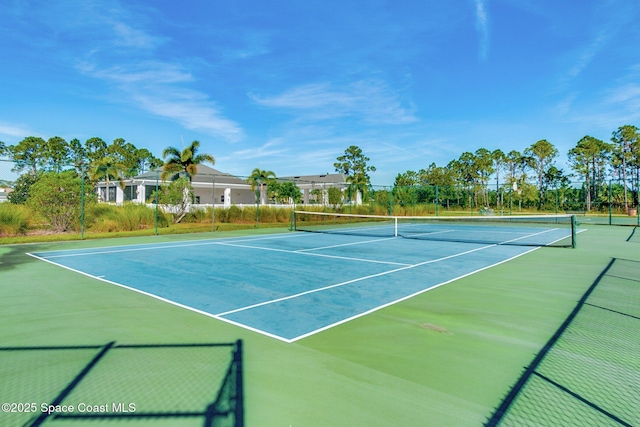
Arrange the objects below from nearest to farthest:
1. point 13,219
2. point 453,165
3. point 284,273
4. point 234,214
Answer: point 284,273 < point 13,219 < point 234,214 < point 453,165

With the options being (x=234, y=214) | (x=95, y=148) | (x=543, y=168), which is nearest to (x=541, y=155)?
(x=543, y=168)

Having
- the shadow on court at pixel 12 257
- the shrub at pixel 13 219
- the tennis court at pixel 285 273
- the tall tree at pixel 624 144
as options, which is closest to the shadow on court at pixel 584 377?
the tennis court at pixel 285 273

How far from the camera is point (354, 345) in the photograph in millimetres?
3779

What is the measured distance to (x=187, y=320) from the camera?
4586 mm

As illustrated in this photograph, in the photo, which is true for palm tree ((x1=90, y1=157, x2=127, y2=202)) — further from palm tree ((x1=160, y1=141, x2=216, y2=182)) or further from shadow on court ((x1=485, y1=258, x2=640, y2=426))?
shadow on court ((x1=485, y1=258, x2=640, y2=426))

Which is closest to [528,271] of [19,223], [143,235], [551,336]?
→ [551,336]

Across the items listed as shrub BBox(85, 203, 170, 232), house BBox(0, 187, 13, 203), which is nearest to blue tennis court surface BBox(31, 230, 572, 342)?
shrub BBox(85, 203, 170, 232)

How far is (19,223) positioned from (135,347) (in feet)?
47.2

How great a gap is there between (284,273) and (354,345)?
3900 mm

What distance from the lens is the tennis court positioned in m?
4.92

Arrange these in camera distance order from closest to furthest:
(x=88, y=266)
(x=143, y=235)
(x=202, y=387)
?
(x=202, y=387) → (x=88, y=266) → (x=143, y=235)

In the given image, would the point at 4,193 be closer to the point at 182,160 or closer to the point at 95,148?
the point at 182,160

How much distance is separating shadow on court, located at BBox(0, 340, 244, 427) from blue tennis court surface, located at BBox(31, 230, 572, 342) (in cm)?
A: 95

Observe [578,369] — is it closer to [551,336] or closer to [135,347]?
[551,336]
